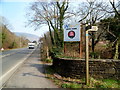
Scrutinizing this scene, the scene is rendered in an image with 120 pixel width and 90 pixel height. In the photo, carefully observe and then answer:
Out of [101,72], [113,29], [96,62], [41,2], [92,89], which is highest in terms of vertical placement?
[41,2]

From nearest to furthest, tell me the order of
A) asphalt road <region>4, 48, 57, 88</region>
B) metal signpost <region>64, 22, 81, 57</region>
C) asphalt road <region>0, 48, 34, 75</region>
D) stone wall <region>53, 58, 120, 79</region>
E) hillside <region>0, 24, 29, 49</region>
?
asphalt road <region>4, 48, 57, 88</region>
stone wall <region>53, 58, 120, 79</region>
metal signpost <region>64, 22, 81, 57</region>
asphalt road <region>0, 48, 34, 75</region>
hillside <region>0, 24, 29, 49</region>

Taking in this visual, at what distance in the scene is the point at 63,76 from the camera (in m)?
7.28

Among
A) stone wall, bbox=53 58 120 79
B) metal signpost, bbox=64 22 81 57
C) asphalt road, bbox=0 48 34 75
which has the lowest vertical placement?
asphalt road, bbox=0 48 34 75

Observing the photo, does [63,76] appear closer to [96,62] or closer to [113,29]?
[96,62]

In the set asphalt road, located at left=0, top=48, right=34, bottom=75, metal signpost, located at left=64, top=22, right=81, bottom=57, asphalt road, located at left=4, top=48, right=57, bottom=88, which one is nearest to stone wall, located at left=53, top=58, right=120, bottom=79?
asphalt road, located at left=4, top=48, right=57, bottom=88

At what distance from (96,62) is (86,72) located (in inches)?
32.0

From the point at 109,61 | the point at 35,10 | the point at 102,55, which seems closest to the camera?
the point at 109,61

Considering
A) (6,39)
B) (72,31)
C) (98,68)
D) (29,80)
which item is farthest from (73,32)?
(6,39)

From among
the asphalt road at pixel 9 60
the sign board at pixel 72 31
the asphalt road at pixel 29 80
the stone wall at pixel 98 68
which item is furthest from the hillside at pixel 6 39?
the stone wall at pixel 98 68

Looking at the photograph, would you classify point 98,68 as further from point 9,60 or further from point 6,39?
point 6,39

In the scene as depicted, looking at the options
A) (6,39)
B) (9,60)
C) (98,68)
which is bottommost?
(9,60)

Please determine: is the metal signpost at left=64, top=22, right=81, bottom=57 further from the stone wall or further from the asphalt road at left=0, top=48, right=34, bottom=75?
the asphalt road at left=0, top=48, right=34, bottom=75

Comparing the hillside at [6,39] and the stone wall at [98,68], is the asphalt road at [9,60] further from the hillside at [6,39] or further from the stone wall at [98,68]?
the hillside at [6,39]

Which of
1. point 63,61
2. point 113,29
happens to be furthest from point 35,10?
point 63,61
